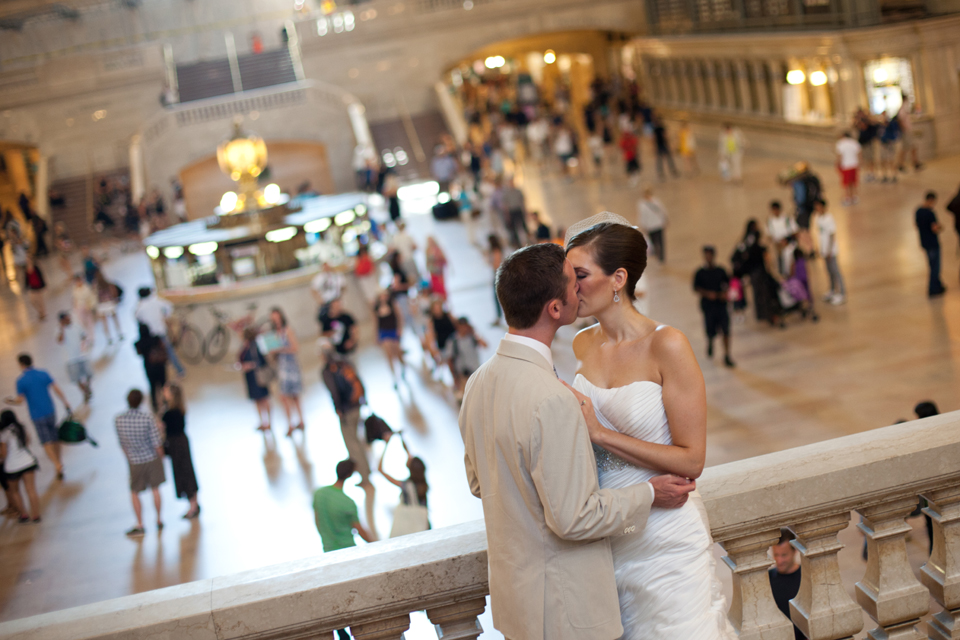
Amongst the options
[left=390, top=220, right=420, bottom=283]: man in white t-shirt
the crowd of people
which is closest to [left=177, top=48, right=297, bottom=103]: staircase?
the crowd of people

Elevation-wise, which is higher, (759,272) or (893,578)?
(893,578)

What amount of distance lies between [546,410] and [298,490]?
901 cm

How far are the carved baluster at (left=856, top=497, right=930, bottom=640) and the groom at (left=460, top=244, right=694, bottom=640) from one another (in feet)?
2.73

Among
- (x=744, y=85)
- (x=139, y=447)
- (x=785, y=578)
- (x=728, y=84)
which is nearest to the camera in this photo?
(x=785, y=578)

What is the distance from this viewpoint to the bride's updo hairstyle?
8.70ft

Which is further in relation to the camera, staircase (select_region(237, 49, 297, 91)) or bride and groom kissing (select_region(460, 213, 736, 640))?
staircase (select_region(237, 49, 297, 91))

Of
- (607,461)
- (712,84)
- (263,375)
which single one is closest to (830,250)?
(263,375)

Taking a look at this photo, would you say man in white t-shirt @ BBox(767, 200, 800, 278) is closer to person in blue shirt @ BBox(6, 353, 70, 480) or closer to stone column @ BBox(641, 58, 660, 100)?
person in blue shirt @ BBox(6, 353, 70, 480)

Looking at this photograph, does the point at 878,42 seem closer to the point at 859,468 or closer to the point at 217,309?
the point at 217,309

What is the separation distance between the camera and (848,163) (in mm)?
18891

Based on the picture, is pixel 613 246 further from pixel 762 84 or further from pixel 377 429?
pixel 762 84

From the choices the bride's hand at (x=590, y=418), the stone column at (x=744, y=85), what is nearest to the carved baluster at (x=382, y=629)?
Result: the bride's hand at (x=590, y=418)

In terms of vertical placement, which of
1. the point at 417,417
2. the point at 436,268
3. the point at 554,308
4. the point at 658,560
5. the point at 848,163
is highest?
the point at 554,308

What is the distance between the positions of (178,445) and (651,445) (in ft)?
28.5
